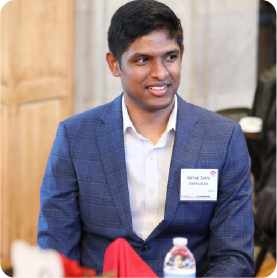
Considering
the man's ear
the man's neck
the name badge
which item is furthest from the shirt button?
the man's ear

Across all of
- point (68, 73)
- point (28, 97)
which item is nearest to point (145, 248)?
point (28, 97)

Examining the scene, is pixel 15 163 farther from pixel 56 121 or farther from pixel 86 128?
pixel 86 128

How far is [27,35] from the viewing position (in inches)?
145

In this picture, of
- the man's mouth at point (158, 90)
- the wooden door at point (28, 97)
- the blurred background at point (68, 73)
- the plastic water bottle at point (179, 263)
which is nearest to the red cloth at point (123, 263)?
the plastic water bottle at point (179, 263)

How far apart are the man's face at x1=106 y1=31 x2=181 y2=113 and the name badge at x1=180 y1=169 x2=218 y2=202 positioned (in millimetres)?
247

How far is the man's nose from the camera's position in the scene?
1.86 metres

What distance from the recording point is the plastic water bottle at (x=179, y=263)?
1455 millimetres

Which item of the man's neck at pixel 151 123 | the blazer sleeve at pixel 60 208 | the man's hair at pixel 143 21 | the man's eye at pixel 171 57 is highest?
the man's hair at pixel 143 21

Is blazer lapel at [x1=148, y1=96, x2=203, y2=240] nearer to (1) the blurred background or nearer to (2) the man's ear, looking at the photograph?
(2) the man's ear

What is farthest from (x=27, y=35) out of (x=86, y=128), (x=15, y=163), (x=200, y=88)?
(x=86, y=128)

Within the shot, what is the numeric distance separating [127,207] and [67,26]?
2.41 metres

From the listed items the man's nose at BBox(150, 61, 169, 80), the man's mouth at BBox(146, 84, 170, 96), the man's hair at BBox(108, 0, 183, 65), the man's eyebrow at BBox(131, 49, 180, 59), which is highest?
the man's hair at BBox(108, 0, 183, 65)

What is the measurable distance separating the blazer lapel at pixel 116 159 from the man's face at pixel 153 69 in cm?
15

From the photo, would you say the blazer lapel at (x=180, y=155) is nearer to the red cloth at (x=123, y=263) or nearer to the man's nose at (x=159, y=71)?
the man's nose at (x=159, y=71)
